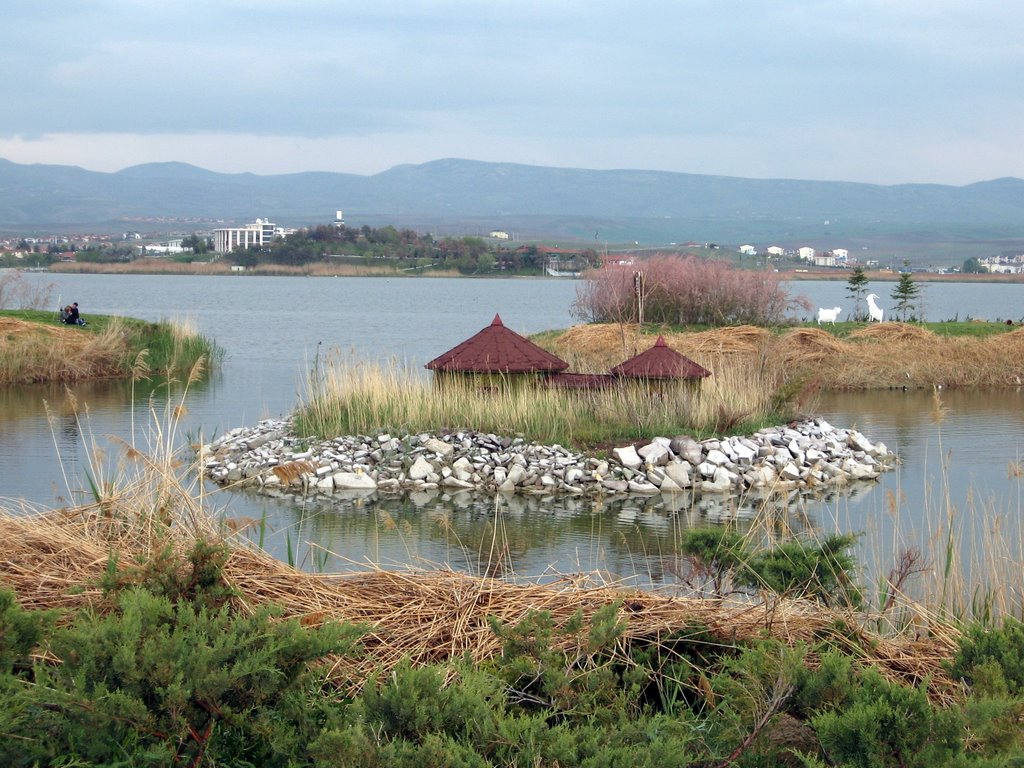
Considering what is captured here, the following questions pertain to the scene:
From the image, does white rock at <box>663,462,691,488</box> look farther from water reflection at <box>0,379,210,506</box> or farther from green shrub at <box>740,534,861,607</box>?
green shrub at <box>740,534,861,607</box>

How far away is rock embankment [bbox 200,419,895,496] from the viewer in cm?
1097

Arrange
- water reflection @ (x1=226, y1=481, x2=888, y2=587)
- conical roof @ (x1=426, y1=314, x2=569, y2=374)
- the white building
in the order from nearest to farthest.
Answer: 1. water reflection @ (x1=226, y1=481, x2=888, y2=587)
2. conical roof @ (x1=426, y1=314, x2=569, y2=374)
3. the white building

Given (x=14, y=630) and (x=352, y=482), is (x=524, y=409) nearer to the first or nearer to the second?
→ (x=352, y=482)

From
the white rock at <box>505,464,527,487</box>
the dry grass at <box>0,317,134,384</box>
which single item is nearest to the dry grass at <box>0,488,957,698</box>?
the white rock at <box>505,464,527,487</box>

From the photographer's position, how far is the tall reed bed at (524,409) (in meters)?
12.0

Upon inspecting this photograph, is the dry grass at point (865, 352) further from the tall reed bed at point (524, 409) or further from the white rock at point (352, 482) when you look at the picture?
the white rock at point (352, 482)

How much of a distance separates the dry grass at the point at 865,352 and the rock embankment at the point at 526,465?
301 inches

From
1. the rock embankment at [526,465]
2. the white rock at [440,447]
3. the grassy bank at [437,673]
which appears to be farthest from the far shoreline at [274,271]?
the grassy bank at [437,673]

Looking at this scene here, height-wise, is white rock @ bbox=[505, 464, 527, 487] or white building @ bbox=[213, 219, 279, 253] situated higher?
white building @ bbox=[213, 219, 279, 253]

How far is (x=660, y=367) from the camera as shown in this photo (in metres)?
12.4

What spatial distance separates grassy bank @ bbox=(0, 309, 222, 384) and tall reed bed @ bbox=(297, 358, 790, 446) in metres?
6.53

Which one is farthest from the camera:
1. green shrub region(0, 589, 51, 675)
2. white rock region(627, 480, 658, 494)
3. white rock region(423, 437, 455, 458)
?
white rock region(423, 437, 455, 458)

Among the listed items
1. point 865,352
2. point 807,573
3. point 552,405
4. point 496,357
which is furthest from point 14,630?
point 865,352

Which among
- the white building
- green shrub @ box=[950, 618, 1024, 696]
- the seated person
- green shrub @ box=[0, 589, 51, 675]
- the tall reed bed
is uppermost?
the white building
